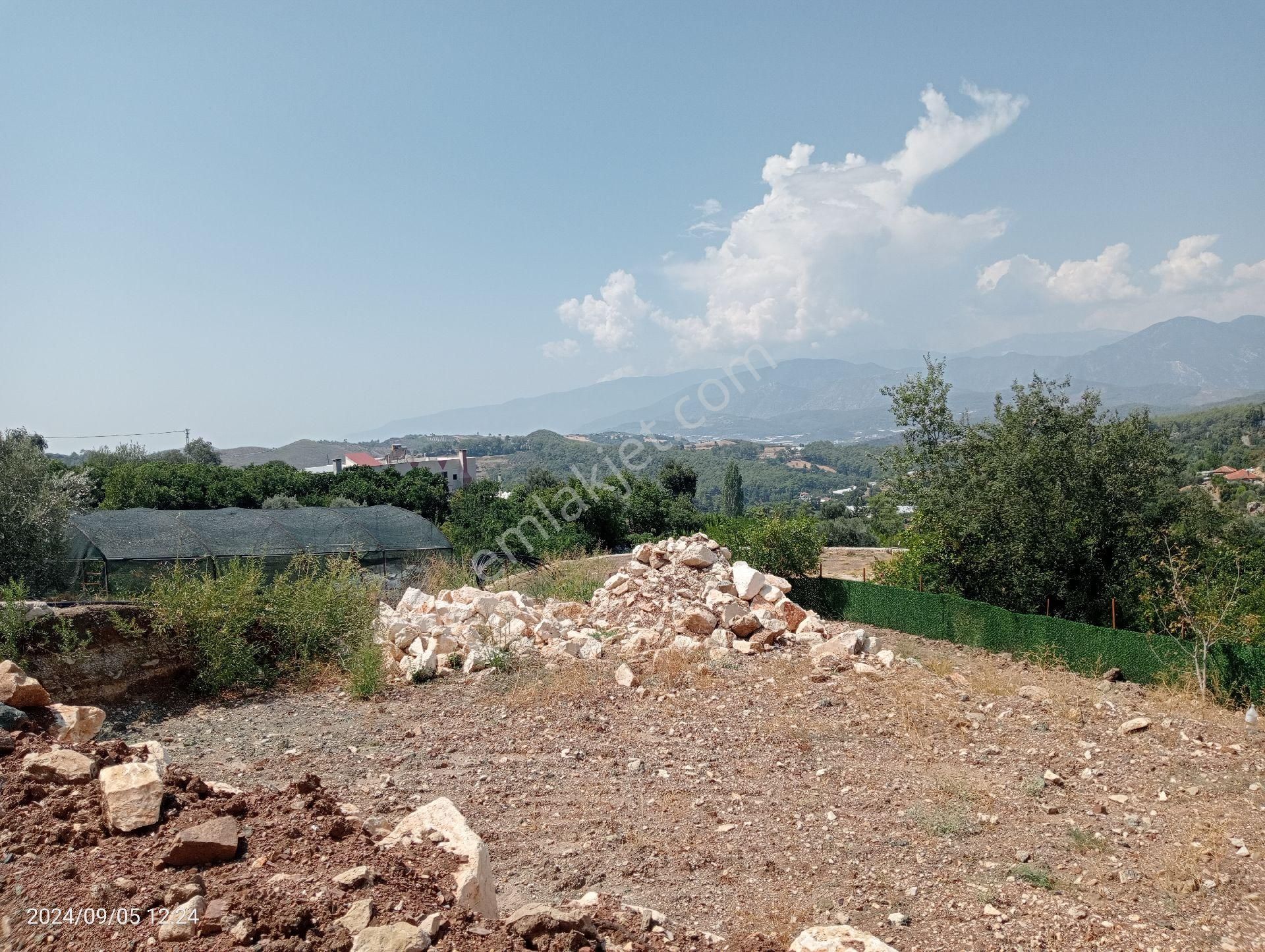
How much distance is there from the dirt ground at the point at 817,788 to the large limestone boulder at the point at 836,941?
0.42 metres

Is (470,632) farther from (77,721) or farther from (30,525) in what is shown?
(30,525)

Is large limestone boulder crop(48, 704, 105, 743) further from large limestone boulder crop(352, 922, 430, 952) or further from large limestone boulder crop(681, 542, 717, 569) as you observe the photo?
large limestone boulder crop(681, 542, 717, 569)

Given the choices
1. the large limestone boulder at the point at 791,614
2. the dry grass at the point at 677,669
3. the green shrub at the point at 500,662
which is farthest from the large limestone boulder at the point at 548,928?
the large limestone boulder at the point at 791,614

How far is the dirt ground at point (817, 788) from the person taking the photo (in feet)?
14.4

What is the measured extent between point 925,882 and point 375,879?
3277 mm

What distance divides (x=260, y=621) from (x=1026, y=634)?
1130 centimetres

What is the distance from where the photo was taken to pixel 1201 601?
10.8 meters

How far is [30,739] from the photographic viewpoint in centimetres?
486

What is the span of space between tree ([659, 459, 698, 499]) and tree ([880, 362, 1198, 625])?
99.0 ft

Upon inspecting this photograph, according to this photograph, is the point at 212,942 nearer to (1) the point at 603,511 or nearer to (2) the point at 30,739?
(2) the point at 30,739

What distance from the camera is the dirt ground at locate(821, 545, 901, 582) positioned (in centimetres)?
2214

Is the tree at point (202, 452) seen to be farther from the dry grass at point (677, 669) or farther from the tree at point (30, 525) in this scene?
the dry grass at point (677, 669)

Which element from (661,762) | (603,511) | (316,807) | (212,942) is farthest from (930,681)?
(603,511)

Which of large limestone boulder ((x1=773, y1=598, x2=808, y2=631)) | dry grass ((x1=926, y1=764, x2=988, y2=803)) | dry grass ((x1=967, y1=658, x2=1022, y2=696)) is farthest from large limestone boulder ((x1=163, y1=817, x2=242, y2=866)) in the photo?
large limestone boulder ((x1=773, y1=598, x2=808, y2=631))
